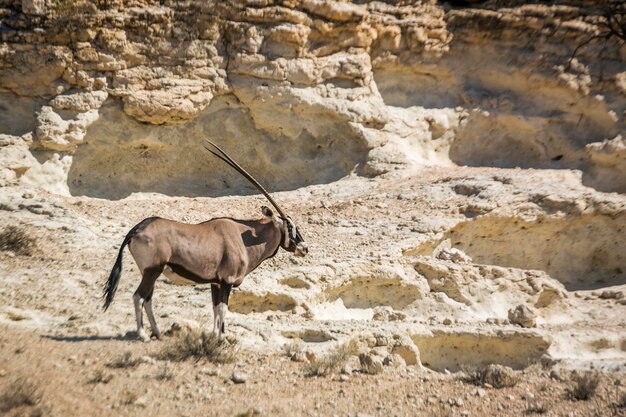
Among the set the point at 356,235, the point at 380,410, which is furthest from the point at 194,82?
the point at 380,410

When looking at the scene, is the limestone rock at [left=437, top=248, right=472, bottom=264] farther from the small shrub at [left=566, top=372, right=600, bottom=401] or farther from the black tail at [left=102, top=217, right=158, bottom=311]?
the black tail at [left=102, top=217, right=158, bottom=311]

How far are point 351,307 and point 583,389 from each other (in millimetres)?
4380

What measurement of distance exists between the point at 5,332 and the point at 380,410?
170 inches

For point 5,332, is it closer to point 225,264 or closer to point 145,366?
point 145,366

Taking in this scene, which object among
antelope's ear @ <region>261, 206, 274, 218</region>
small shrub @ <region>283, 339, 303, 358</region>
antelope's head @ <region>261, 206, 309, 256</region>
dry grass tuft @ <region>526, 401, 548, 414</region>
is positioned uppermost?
antelope's ear @ <region>261, 206, 274, 218</region>

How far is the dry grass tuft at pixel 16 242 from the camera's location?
35.1 ft

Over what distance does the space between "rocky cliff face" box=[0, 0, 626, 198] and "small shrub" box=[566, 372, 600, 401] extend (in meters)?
8.45

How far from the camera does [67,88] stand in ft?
48.8

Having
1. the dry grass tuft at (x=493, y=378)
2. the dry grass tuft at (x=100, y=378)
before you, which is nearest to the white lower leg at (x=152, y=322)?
the dry grass tuft at (x=100, y=378)

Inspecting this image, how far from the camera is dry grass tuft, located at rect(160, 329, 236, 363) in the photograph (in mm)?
7543

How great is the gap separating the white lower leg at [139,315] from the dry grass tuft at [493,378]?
3939 millimetres

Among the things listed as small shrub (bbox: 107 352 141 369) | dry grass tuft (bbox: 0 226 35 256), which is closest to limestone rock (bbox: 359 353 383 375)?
small shrub (bbox: 107 352 141 369)

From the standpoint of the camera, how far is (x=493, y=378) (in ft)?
26.7

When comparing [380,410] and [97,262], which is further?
[97,262]
